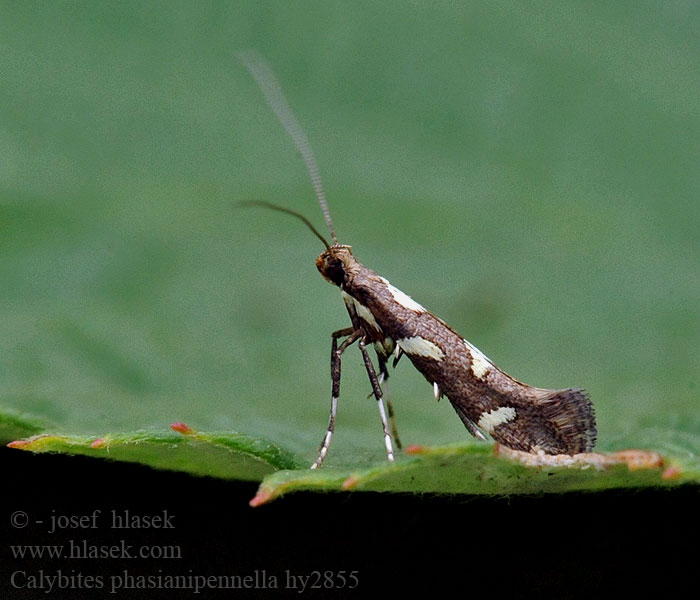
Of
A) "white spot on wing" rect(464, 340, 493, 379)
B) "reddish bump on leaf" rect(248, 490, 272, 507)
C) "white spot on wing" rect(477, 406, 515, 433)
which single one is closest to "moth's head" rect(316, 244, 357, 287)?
"white spot on wing" rect(464, 340, 493, 379)

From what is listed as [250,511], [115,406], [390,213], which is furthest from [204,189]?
[250,511]

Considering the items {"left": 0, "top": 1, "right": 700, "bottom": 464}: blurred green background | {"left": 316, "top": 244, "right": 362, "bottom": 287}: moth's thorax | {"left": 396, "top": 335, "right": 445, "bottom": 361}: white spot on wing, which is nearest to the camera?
{"left": 396, "top": 335, "right": 445, "bottom": 361}: white spot on wing

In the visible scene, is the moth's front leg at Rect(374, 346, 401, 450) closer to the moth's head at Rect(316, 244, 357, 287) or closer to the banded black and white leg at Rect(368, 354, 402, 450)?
the banded black and white leg at Rect(368, 354, 402, 450)

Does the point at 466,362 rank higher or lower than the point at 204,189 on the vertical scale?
lower

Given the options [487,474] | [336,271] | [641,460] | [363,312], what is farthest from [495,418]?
[641,460]

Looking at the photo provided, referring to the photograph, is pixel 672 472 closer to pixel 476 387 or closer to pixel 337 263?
pixel 476 387

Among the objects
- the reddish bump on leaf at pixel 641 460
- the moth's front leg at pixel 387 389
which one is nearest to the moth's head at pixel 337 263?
the moth's front leg at pixel 387 389

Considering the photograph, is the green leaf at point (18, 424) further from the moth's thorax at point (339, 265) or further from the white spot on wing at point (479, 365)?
the white spot on wing at point (479, 365)

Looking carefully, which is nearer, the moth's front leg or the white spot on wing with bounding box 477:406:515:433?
the white spot on wing with bounding box 477:406:515:433

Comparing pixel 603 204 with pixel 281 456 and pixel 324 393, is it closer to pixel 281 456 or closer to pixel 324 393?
pixel 324 393
